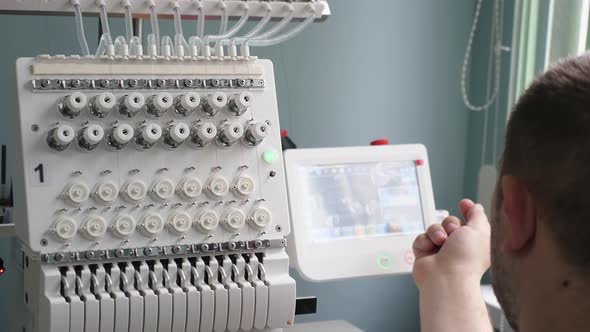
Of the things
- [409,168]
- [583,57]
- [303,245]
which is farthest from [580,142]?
[409,168]

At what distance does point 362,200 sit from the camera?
2.06 m

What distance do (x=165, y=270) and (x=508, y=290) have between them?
88 centimetres

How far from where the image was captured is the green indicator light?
1682 millimetres

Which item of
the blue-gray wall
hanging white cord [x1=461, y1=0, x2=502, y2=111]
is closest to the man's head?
the blue-gray wall

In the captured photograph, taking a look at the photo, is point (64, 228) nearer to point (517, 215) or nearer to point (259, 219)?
point (259, 219)

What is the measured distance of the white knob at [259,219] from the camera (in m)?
1.65

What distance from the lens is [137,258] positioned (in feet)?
5.14

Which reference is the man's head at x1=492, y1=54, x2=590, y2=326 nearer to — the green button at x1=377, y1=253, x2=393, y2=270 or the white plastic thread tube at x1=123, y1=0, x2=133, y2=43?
the white plastic thread tube at x1=123, y1=0, x2=133, y2=43

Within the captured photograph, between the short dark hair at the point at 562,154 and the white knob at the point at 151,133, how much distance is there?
2.95ft

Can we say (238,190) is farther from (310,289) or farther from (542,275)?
(310,289)

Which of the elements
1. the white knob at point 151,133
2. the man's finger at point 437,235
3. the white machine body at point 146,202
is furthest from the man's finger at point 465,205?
the white knob at point 151,133

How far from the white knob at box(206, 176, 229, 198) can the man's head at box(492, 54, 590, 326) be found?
0.85m

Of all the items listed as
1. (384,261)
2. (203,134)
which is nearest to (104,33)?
(203,134)

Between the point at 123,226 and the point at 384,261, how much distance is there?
0.76 meters
